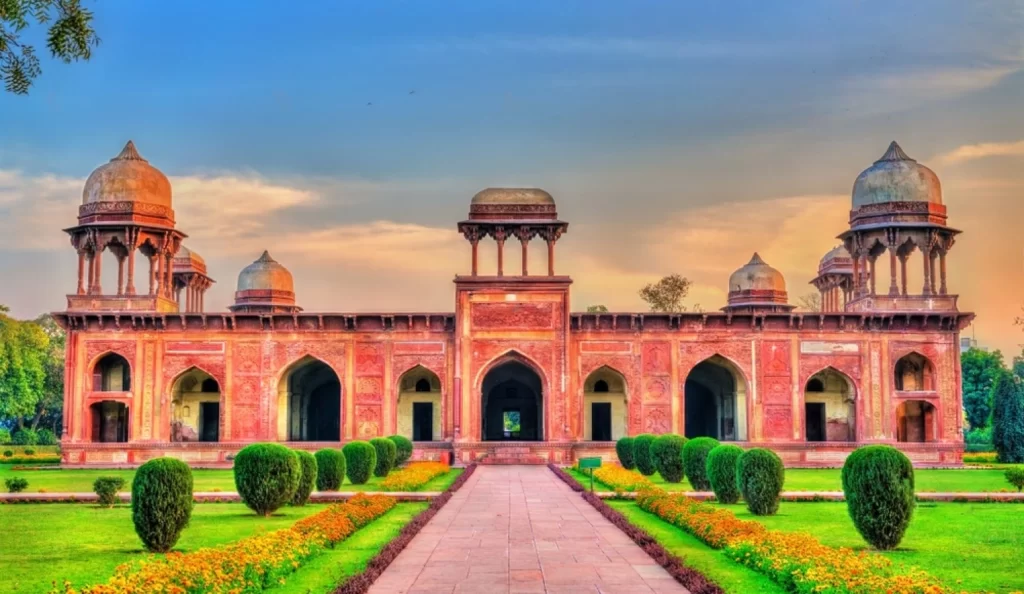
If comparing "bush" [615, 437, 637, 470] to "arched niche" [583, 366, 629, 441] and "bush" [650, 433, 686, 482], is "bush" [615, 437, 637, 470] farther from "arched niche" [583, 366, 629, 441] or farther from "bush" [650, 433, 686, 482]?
"arched niche" [583, 366, 629, 441]

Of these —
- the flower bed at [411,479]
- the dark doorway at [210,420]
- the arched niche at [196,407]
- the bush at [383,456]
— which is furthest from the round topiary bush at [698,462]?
the dark doorway at [210,420]

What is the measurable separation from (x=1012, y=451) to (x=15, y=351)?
3404 centimetres

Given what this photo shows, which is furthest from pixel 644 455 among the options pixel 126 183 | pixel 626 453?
pixel 126 183

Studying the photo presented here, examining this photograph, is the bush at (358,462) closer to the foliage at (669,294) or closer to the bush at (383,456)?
the bush at (383,456)

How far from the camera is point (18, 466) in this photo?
2594cm

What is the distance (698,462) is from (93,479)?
11.7m

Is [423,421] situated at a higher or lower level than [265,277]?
lower

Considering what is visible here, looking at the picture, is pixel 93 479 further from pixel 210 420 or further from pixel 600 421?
pixel 600 421

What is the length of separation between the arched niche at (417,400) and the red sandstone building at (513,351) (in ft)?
1.27

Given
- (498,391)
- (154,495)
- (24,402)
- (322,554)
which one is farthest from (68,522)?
(24,402)

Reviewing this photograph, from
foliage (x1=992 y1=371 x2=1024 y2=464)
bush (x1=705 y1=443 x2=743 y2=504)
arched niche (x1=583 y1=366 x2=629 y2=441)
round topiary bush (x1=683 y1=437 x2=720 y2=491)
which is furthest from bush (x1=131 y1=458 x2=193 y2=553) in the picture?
foliage (x1=992 y1=371 x2=1024 y2=464)

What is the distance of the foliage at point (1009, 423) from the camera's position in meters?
28.3

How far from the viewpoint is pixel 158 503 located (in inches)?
393

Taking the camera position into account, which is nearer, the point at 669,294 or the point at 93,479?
the point at 93,479
